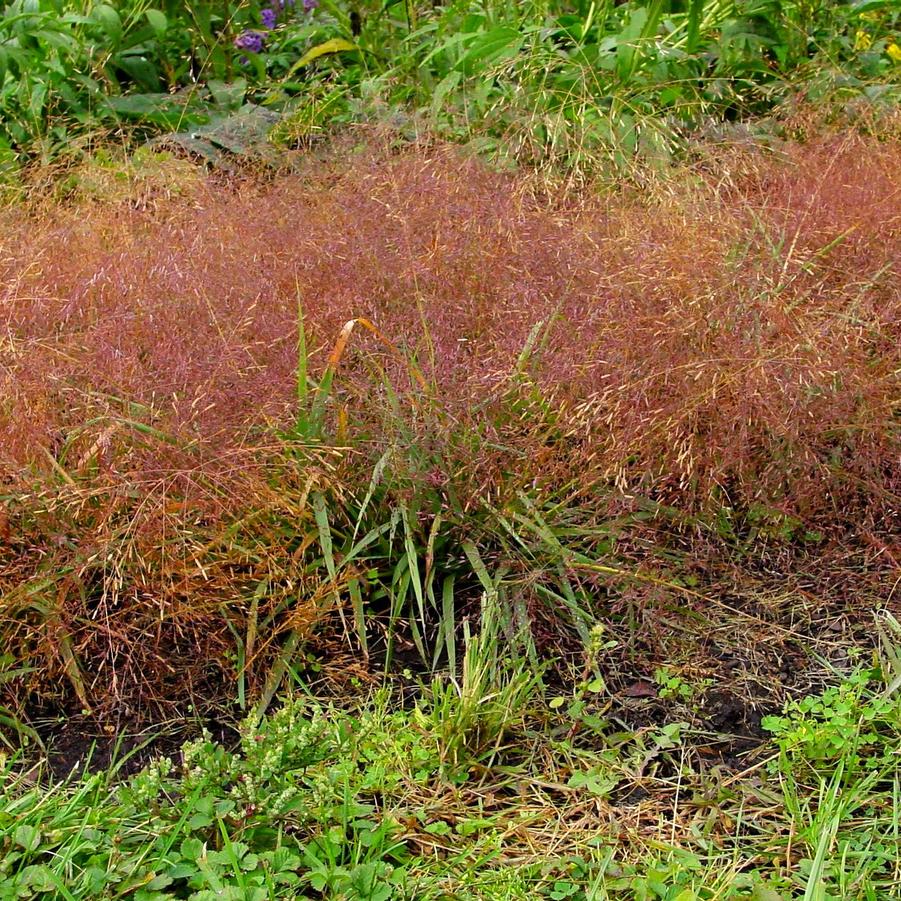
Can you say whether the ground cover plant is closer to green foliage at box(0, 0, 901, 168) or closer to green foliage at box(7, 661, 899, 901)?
green foliage at box(7, 661, 899, 901)

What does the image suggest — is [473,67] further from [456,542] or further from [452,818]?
[452,818]

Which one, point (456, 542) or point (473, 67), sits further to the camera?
point (473, 67)

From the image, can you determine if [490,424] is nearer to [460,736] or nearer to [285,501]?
[285,501]

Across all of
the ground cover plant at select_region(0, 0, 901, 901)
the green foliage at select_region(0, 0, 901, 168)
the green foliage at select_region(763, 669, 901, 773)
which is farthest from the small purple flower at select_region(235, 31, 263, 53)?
the green foliage at select_region(763, 669, 901, 773)

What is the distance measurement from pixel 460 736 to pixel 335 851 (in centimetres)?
29

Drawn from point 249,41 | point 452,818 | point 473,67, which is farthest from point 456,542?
point 249,41

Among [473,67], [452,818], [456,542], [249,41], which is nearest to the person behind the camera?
[452,818]

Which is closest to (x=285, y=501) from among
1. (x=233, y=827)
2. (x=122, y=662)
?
(x=122, y=662)

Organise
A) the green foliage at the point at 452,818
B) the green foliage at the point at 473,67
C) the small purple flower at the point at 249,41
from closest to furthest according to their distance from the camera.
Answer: the green foliage at the point at 452,818 < the green foliage at the point at 473,67 < the small purple flower at the point at 249,41

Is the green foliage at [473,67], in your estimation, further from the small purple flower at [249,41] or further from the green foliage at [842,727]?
the green foliage at [842,727]

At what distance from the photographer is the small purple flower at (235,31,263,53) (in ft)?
14.6

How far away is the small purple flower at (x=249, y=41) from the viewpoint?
4.45 meters

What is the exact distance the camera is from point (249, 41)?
14.6 ft

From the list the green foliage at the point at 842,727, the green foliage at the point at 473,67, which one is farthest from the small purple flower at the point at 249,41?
the green foliage at the point at 842,727
